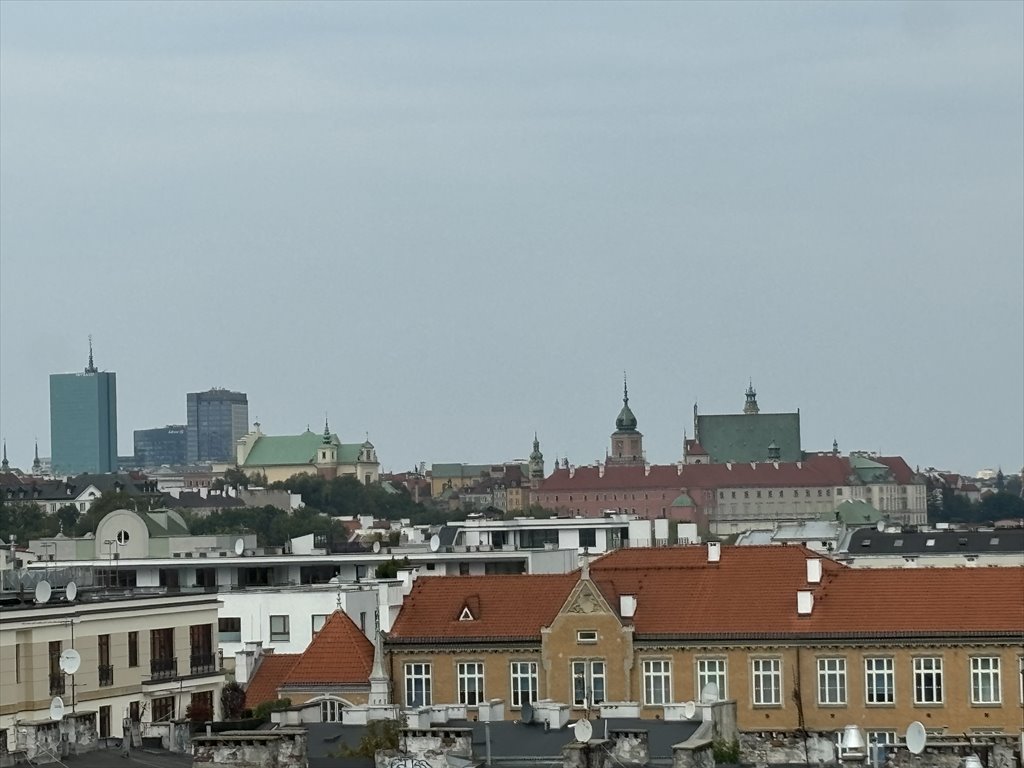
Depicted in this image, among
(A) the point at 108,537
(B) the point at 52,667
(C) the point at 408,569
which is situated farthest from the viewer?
(A) the point at 108,537

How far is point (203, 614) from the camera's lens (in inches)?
2357

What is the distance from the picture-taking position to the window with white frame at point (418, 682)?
64250 millimetres

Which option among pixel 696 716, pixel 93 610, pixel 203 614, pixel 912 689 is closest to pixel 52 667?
pixel 93 610

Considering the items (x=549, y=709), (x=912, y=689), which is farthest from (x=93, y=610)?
(x=912, y=689)

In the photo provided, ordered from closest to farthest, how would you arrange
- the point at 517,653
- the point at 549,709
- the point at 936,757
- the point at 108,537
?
the point at 936,757 < the point at 549,709 < the point at 517,653 < the point at 108,537

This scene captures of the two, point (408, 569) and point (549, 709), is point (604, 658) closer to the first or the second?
point (549, 709)

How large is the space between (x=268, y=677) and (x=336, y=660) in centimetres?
548

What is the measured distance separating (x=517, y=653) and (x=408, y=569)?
23579 mm

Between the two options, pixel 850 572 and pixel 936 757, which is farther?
pixel 850 572

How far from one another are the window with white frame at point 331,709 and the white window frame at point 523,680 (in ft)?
19.8

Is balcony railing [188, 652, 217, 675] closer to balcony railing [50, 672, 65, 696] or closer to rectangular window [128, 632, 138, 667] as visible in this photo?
rectangular window [128, 632, 138, 667]

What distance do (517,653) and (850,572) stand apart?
8.21 metres

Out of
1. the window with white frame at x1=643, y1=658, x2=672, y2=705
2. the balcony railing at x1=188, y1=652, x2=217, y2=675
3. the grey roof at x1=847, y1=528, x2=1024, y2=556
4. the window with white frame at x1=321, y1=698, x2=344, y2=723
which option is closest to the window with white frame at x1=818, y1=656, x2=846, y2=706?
the window with white frame at x1=643, y1=658, x2=672, y2=705

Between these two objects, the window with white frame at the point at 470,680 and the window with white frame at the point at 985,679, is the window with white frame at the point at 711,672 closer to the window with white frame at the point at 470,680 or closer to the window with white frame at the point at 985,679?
the window with white frame at the point at 470,680
